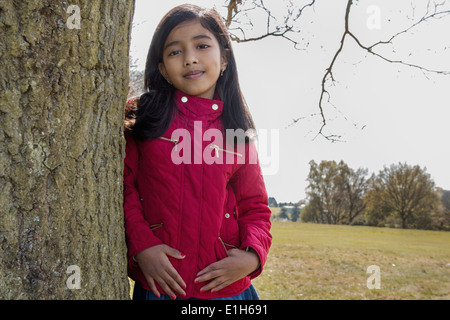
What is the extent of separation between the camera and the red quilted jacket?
5.28ft

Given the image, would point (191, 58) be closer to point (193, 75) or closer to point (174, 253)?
point (193, 75)

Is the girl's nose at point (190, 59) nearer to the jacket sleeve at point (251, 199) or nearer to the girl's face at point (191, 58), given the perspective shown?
the girl's face at point (191, 58)

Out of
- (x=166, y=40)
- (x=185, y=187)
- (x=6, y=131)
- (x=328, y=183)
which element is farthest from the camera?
(x=328, y=183)

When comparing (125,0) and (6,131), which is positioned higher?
(125,0)

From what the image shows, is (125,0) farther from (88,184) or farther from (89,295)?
(89,295)

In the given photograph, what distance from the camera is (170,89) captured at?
193cm

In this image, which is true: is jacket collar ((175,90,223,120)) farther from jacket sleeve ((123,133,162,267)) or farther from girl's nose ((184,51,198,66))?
jacket sleeve ((123,133,162,267))

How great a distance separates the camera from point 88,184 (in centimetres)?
142

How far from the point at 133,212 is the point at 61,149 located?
1.43ft

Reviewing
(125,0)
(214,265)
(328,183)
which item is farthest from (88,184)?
(328,183)

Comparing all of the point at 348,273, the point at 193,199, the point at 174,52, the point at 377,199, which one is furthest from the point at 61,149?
the point at 377,199
